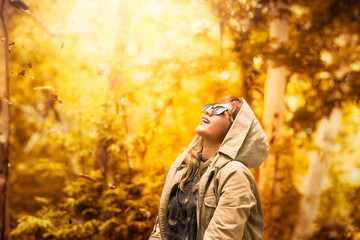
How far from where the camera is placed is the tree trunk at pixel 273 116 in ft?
19.2

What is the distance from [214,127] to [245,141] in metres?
0.24

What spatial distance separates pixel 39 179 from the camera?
9.05 metres

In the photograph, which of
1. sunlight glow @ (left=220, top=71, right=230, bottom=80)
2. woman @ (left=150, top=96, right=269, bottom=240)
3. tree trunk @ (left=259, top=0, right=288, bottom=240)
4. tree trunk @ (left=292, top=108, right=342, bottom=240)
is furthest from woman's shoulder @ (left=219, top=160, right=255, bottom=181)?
tree trunk @ (left=292, top=108, right=342, bottom=240)

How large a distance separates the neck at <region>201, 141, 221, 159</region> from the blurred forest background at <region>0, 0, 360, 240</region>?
1.88 metres

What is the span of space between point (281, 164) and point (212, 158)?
4063mm

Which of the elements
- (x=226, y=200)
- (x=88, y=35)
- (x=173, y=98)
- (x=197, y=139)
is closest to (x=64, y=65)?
(x=88, y=35)

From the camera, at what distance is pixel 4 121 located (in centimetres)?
295

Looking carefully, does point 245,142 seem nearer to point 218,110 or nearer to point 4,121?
point 218,110

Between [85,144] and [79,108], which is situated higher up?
[79,108]

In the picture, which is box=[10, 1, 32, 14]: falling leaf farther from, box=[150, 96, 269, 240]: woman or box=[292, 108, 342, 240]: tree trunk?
box=[292, 108, 342, 240]: tree trunk

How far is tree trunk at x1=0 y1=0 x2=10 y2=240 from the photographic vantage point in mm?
2891

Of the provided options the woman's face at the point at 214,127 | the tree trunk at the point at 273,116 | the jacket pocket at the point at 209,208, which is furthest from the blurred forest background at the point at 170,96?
the jacket pocket at the point at 209,208

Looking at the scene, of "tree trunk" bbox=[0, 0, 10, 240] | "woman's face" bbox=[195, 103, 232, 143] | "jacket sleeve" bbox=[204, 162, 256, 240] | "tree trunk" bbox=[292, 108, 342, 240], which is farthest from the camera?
"tree trunk" bbox=[292, 108, 342, 240]

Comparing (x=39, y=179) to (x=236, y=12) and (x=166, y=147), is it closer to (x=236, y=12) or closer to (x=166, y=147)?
(x=166, y=147)
